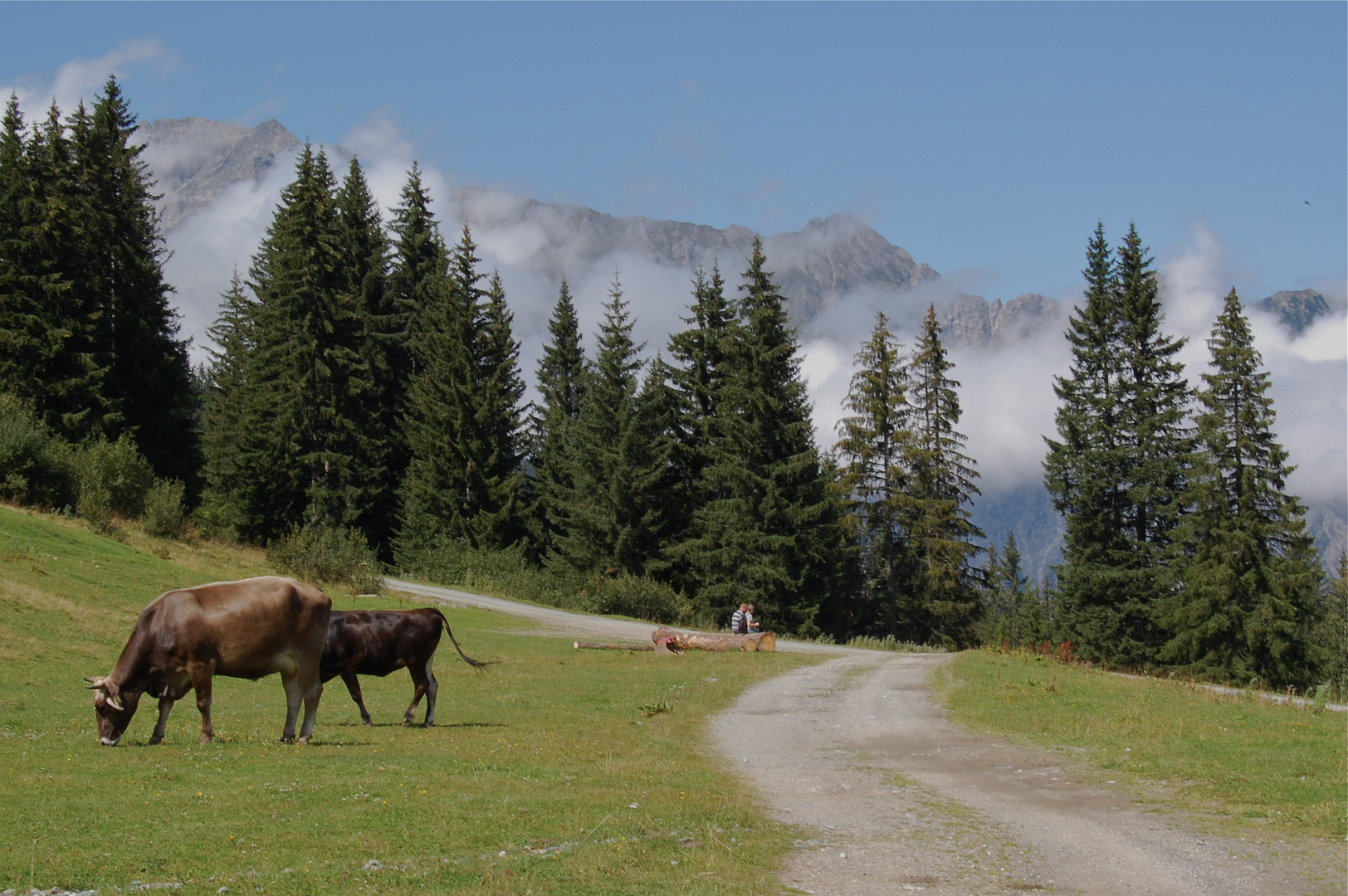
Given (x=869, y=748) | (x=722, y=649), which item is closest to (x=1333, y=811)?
(x=869, y=748)

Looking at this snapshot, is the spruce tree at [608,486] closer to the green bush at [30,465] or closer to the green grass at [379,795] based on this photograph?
the green bush at [30,465]

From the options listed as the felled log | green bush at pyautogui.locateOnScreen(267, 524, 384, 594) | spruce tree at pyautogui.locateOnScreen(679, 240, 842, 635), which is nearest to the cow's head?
the felled log

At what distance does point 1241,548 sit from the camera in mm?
50688

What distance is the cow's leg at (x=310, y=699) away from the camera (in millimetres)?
14594

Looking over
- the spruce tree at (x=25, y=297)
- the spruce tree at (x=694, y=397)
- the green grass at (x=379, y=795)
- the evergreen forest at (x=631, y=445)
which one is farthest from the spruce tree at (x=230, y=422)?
the green grass at (x=379, y=795)

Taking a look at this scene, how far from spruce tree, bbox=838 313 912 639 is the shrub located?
37.1 metres

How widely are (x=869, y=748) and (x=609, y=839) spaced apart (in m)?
7.88

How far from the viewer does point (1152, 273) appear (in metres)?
60.1

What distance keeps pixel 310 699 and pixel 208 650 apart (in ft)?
5.03

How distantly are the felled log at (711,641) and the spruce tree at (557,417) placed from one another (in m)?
29.8

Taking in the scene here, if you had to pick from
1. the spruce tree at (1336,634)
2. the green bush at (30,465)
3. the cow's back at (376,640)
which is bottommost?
the spruce tree at (1336,634)

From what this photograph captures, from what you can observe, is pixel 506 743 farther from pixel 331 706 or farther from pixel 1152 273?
pixel 1152 273

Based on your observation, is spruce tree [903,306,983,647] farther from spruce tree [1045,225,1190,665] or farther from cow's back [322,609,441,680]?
cow's back [322,609,441,680]

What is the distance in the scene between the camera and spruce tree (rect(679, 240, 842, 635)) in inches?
2210
